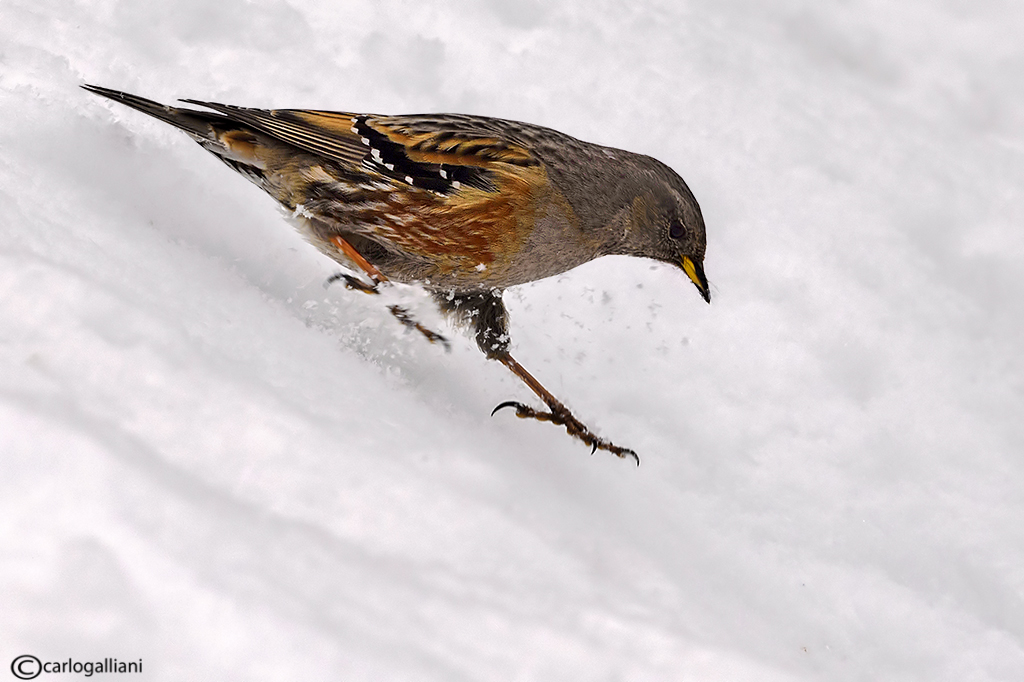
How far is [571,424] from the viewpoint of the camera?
3605 mm

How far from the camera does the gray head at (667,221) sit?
3.29 m

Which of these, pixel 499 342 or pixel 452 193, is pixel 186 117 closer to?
pixel 452 193

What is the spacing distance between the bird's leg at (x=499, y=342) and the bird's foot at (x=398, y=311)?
0.45 feet

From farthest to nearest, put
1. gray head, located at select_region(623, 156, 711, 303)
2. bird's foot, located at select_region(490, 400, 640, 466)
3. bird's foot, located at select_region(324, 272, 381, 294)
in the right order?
bird's foot, located at select_region(324, 272, 381, 294)
bird's foot, located at select_region(490, 400, 640, 466)
gray head, located at select_region(623, 156, 711, 303)

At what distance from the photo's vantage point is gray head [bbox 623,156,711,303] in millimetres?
3285

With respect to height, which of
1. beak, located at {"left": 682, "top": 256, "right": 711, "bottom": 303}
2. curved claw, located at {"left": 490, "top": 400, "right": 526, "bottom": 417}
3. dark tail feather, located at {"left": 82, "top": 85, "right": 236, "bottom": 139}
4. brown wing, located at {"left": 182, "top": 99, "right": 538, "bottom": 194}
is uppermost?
beak, located at {"left": 682, "top": 256, "right": 711, "bottom": 303}

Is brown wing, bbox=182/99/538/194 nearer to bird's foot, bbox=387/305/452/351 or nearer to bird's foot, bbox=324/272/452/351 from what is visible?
bird's foot, bbox=324/272/452/351

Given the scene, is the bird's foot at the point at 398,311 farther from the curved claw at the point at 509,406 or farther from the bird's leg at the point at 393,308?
the curved claw at the point at 509,406

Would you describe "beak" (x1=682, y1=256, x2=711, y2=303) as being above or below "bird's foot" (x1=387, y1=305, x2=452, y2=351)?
above

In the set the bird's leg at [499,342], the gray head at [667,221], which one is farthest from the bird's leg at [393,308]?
the gray head at [667,221]

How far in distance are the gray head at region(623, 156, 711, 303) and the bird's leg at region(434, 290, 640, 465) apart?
26.6 inches

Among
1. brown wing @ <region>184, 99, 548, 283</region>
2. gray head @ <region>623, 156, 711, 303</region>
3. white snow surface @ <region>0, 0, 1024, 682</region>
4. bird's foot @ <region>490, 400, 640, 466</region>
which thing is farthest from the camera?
bird's foot @ <region>490, 400, 640, 466</region>

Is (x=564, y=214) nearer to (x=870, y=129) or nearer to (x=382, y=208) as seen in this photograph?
(x=382, y=208)

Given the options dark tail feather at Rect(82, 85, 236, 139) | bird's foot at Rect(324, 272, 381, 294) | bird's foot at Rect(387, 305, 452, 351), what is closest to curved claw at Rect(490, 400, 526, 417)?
bird's foot at Rect(387, 305, 452, 351)
